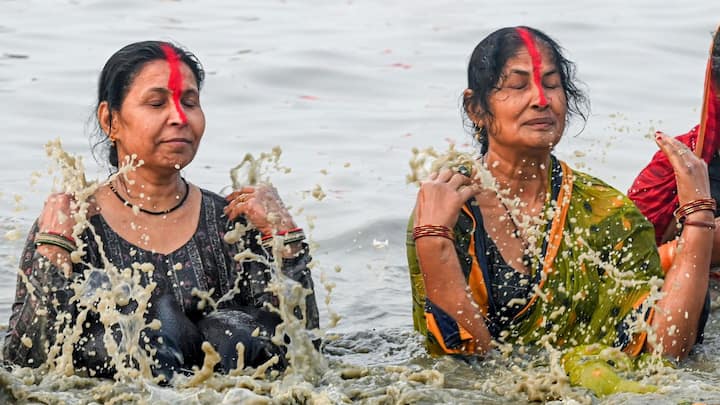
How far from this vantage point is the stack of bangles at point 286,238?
18.0ft

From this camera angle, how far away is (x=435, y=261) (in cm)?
549

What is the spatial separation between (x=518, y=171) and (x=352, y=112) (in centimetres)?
634

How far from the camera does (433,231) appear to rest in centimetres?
548

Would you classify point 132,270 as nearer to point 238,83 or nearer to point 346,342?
point 346,342

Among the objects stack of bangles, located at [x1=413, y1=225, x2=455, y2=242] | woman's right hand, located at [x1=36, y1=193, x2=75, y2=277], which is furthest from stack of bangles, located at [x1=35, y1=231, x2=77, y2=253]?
stack of bangles, located at [x1=413, y1=225, x2=455, y2=242]

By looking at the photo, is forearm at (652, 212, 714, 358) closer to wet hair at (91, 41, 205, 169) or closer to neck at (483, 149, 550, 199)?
neck at (483, 149, 550, 199)

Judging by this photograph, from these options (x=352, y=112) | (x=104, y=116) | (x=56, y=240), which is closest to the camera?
(x=56, y=240)

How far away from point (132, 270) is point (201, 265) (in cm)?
28

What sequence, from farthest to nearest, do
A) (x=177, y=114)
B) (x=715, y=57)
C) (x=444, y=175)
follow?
(x=715, y=57)
(x=444, y=175)
(x=177, y=114)

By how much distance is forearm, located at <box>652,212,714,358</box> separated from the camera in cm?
568

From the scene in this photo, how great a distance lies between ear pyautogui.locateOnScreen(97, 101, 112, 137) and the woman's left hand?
22.0 inches

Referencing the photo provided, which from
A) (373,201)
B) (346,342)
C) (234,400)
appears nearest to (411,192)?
(373,201)

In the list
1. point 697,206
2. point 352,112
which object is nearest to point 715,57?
point 697,206

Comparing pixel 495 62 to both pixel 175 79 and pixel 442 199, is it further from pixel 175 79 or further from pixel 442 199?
pixel 175 79
